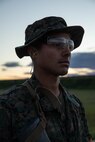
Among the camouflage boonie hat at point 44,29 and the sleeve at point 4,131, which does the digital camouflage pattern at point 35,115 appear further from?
the camouflage boonie hat at point 44,29

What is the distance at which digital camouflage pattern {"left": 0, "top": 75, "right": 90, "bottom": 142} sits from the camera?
407cm

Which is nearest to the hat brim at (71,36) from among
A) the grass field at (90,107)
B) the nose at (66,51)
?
the nose at (66,51)

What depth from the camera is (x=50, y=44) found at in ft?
14.3

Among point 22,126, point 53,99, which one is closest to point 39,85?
point 53,99

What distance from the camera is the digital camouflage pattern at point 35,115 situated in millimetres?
4070

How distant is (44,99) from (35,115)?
0.21 meters

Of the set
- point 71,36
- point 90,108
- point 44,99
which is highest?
point 71,36

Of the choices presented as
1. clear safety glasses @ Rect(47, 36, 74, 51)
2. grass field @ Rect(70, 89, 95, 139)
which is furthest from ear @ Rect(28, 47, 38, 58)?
grass field @ Rect(70, 89, 95, 139)

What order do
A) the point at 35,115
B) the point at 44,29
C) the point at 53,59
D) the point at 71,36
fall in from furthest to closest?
1. the point at 71,36
2. the point at 44,29
3. the point at 53,59
4. the point at 35,115

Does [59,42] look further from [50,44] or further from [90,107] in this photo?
[90,107]

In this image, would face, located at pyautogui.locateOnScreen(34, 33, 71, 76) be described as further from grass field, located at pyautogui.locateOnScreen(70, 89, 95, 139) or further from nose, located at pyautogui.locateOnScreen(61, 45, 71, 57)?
grass field, located at pyautogui.locateOnScreen(70, 89, 95, 139)

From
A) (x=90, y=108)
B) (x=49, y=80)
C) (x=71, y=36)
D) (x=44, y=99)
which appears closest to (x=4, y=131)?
(x=44, y=99)

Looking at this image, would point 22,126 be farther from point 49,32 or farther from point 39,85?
point 49,32

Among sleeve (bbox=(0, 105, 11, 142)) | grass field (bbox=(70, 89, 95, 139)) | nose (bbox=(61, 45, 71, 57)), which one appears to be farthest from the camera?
grass field (bbox=(70, 89, 95, 139))
